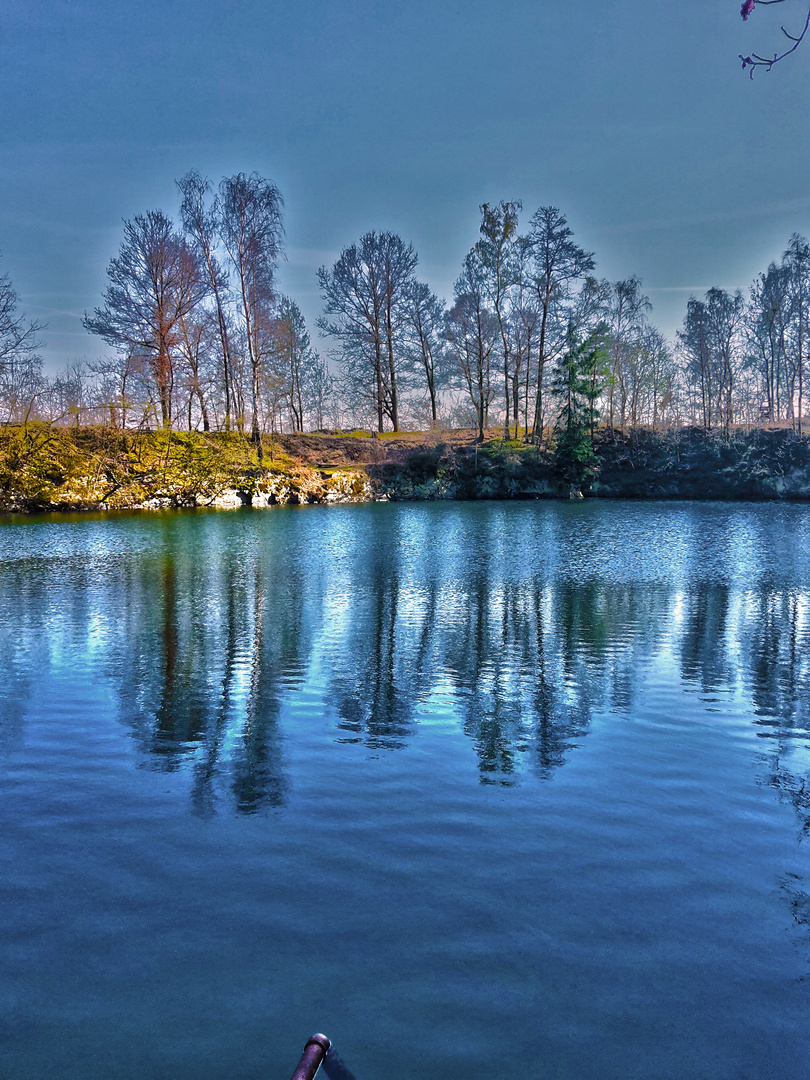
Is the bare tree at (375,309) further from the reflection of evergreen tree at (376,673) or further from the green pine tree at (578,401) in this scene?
the reflection of evergreen tree at (376,673)

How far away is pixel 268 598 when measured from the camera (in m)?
12.2

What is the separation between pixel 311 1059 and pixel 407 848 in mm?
2123

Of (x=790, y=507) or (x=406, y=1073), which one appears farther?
(x=790, y=507)

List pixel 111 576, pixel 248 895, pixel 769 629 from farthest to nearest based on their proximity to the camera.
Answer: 1. pixel 111 576
2. pixel 769 629
3. pixel 248 895

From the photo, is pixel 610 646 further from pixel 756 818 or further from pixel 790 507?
pixel 790 507

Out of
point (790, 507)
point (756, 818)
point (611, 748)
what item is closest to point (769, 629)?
point (611, 748)

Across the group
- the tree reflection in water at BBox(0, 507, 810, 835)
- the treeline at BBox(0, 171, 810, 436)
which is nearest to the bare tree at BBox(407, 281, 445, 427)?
the treeline at BBox(0, 171, 810, 436)

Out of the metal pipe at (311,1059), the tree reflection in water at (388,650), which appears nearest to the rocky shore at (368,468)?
the tree reflection in water at (388,650)

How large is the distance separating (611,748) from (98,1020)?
4.15 metres

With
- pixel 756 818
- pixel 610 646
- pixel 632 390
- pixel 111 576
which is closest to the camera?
pixel 756 818

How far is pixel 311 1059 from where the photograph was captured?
6.13 ft

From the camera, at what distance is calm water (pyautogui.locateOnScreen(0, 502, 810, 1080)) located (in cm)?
260

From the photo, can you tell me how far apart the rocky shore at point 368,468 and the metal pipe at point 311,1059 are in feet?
111

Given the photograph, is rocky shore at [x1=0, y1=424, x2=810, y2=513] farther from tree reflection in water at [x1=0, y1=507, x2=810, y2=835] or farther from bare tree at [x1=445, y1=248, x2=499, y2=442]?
tree reflection in water at [x1=0, y1=507, x2=810, y2=835]
